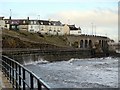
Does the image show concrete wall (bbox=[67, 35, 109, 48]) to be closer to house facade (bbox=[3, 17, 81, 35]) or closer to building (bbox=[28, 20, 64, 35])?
house facade (bbox=[3, 17, 81, 35])

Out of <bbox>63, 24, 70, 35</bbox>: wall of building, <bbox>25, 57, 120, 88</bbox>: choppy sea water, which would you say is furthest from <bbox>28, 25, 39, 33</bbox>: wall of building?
<bbox>25, 57, 120, 88</bbox>: choppy sea water

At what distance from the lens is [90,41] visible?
384ft

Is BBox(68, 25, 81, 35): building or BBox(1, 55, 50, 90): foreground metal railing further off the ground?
BBox(1, 55, 50, 90): foreground metal railing

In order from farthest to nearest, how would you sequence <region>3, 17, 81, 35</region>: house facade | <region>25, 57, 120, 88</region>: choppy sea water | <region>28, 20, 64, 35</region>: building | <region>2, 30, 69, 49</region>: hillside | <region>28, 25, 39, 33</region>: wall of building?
1. <region>28, 20, 64, 35</region>: building
2. <region>28, 25, 39, 33</region>: wall of building
3. <region>3, 17, 81, 35</region>: house facade
4. <region>2, 30, 69, 49</region>: hillside
5. <region>25, 57, 120, 88</region>: choppy sea water

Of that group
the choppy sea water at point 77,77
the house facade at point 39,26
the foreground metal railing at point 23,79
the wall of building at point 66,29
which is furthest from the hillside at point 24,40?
the foreground metal railing at point 23,79

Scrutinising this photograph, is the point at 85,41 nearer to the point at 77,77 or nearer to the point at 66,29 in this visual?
the point at 66,29

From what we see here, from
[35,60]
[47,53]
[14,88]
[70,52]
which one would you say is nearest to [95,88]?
[14,88]

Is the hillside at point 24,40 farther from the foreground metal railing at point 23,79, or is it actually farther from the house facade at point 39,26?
the foreground metal railing at point 23,79

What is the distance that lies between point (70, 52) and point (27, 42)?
11409mm

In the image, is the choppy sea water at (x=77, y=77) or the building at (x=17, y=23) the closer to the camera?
the choppy sea water at (x=77, y=77)

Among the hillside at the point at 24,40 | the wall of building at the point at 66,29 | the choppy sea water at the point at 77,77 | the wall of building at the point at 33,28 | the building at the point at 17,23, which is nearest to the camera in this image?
the choppy sea water at the point at 77,77

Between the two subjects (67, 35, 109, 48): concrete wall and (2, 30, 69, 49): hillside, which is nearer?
(2, 30, 69, 49): hillside

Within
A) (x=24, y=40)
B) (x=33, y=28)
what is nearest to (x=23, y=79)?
(x=24, y=40)

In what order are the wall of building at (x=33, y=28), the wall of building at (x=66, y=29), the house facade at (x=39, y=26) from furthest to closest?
the wall of building at (x=66, y=29) → the wall of building at (x=33, y=28) → the house facade at (x=39, y=26)
